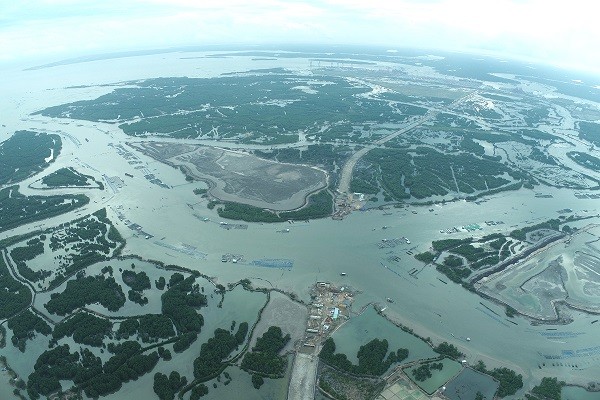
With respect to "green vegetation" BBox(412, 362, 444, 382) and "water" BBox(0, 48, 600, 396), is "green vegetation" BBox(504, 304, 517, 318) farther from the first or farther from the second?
"green vegetation" BBox(412, 362, 444, 382)

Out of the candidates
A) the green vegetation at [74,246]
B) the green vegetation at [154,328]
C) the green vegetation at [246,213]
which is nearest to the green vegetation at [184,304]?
the green vegetation at [154,328]

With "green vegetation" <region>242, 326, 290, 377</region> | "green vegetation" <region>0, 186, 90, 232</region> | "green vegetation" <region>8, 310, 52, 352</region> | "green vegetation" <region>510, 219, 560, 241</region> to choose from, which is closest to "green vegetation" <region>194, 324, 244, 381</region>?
"green vegetation" <region>242, 326, 290, 377</region>

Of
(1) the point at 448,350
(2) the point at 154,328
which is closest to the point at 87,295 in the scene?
(2) the point at 154,328

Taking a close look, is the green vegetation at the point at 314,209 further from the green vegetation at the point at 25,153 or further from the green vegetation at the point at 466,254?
the green vegetation at the point at 25,153

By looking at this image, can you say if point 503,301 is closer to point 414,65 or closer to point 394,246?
point 394,246

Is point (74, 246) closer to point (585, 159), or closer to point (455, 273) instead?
point (455, 273)

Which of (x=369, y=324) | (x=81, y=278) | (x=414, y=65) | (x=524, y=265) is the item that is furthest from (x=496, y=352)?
(x=414, y=65)
